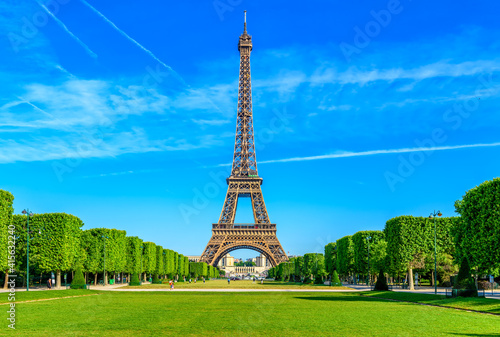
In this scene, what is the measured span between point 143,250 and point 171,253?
20917mm

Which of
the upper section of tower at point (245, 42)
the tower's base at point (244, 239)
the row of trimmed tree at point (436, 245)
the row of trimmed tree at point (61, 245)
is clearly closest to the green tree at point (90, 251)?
the row of trimmed tree at point (61, 245)

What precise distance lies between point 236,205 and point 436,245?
59866 mm

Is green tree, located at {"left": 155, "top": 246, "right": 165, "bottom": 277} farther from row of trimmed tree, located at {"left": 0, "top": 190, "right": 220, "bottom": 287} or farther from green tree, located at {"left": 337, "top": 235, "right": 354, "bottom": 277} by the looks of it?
green tree, located at {"left": 337, "top": 235, "right": 354, "bottom": 277}

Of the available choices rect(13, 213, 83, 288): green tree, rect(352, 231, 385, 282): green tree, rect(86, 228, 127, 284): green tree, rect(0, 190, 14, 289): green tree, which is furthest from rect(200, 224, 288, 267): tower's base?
rect(0, 190, 14, 289): green tree

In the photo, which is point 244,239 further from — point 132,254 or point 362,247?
point 362,247

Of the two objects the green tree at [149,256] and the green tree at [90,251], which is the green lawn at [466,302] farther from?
the green tree at [149,256]

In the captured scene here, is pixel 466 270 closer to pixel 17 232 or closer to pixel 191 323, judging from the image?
pixel 191 323

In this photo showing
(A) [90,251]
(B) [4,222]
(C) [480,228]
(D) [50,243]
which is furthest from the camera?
(A) [90,251]

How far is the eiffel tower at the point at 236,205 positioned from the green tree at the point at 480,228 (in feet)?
234

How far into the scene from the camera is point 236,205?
113188mm

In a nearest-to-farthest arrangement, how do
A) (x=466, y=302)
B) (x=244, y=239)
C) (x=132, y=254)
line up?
(x=466, y=302), (x=132, y=254), (x=244, y=239)

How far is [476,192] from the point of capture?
36.2 metres

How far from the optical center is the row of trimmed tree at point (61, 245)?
46344mm

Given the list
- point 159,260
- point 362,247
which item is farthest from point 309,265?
point 362,247
